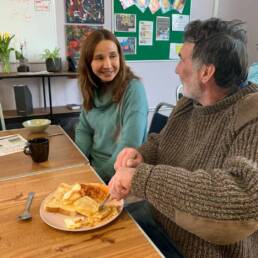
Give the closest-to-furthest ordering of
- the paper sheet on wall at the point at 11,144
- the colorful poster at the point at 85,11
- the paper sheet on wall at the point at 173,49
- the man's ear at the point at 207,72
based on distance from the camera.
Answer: the man's ear at the point at 207,72 → the paper sheet on wall at the point at 11,144 → the colorful poster at the point at 85,11 → the paper sheet on wall at the point at 173,49

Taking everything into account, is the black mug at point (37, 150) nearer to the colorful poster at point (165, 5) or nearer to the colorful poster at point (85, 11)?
the colorful poster at point (85, 11)

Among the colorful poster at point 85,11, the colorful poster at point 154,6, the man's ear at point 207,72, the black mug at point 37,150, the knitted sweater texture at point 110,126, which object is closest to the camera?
the man's ear at point 207,72

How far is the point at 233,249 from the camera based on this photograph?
0.83m

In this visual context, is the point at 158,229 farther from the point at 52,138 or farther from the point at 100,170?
the point at 52,138

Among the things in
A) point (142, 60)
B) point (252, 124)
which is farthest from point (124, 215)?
point (142, 60)

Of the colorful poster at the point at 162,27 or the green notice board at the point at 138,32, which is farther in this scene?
the colorful poster at the point at 162,27

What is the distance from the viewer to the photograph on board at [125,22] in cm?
314

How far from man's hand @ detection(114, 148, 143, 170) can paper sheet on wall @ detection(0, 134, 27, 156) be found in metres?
0.64

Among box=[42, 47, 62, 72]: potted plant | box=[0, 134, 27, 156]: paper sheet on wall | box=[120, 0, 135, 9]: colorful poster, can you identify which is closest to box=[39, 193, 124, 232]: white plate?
box=[0, 134, 27, 156]: paper sheet on wall

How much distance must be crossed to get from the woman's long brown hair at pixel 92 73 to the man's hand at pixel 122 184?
Result: 32.3 inches

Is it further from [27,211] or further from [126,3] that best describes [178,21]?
[27,211]

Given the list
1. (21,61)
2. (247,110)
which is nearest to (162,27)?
(21,61)

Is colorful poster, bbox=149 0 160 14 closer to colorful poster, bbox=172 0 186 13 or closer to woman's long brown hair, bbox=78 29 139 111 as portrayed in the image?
colorful poster, bbox=172 0 186 13

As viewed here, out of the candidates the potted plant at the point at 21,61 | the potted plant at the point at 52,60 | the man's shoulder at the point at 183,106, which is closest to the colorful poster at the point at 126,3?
the potted plant at the point at 52,60
